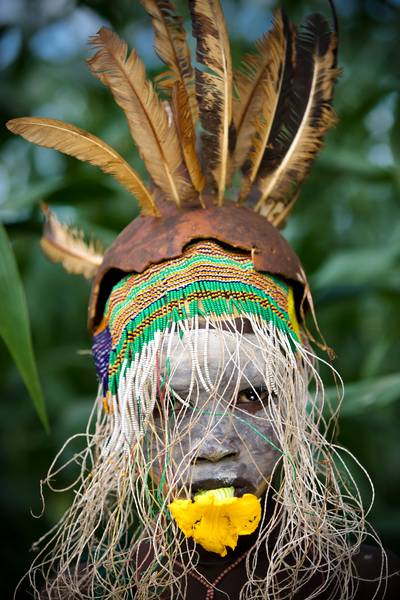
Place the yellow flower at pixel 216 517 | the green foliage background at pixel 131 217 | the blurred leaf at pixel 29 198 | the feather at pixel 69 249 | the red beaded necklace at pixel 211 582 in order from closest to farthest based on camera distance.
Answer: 1. the yellow flower at pixel 216 517
2. the red beaded necklace at pixel 211 582
3. the feather at pixel 69 249
4. the blurred leaf at pixel 29 198
5. the green foliage background at pixel 131 217

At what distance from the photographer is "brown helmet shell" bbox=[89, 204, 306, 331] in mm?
1624

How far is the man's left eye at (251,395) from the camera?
1582 millimetres

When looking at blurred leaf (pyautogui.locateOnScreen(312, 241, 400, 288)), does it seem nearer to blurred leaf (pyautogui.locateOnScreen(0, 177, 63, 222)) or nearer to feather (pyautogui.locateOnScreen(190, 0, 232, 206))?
blurred leaf (pyautogui.locateOnScreen(0, 177, 63, 222))

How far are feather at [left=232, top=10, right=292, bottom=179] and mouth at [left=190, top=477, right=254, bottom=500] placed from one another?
0.69 m

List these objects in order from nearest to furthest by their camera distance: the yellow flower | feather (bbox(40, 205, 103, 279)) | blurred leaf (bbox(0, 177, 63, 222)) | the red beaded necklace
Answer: the yellow flower → the red beaded necklace → feather (bbox(40, 205, 103, 279)) → blurred leaf (bbox(0, 177, 63, 222))

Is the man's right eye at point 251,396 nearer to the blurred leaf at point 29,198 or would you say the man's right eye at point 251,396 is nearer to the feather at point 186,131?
the feather at point 186,131

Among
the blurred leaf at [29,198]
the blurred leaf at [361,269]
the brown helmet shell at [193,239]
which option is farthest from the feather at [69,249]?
the blurred leaf at [361,269]

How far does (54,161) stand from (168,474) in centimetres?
290

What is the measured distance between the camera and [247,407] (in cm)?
158

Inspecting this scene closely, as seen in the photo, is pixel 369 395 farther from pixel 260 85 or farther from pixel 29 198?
pixel 29 198

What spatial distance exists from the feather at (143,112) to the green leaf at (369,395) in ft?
2.79

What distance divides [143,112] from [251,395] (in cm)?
64

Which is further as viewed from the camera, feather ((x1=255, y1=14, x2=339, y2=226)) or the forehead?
feather ((x1=255, y1=14, x2=339, y2=226))

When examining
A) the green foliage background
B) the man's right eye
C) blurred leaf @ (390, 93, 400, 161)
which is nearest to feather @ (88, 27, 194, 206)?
the man's right eye
